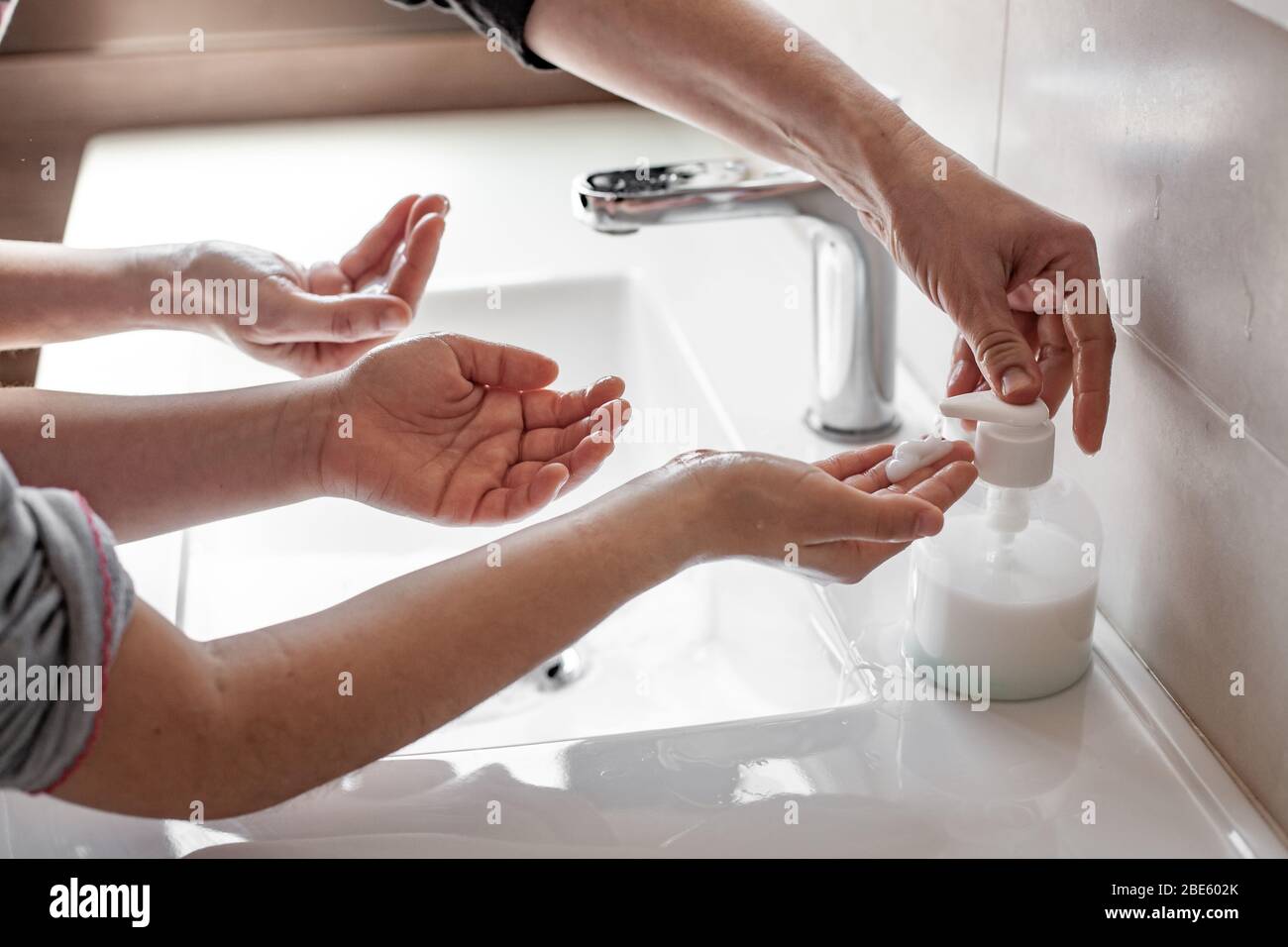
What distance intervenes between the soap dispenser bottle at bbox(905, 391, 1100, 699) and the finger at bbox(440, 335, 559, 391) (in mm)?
224

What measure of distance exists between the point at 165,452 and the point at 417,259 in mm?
218

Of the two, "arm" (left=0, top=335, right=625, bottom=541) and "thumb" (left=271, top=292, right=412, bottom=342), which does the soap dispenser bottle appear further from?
"thumb" (left=271, top=292, right=412, bottom=342)

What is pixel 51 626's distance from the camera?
0.48 meters

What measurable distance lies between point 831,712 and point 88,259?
56 centimetres

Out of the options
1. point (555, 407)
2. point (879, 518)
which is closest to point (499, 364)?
point (555, 407)

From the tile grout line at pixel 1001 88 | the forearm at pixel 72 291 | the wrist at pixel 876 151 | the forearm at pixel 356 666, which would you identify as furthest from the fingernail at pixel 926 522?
the forearm at pixel 72 291

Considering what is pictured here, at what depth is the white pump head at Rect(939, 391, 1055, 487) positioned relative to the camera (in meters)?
0.63

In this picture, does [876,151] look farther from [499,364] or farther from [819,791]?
[819,791]

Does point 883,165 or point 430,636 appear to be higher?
point 883,165

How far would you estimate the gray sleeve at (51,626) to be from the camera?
464 millimetres

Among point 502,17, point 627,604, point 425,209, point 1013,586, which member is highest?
point 502,17

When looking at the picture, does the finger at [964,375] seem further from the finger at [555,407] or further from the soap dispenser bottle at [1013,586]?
the finger at [555,407]

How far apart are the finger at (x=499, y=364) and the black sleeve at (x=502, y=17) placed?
27cm
